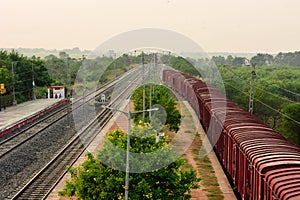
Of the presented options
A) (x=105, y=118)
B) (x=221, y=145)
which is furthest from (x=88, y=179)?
(x=105, y=118)

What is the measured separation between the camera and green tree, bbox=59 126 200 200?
1397 centimetres

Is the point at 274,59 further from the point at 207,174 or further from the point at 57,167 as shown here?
the point at 57,167

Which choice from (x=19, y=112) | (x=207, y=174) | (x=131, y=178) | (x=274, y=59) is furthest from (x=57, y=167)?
(x=274, y=59)

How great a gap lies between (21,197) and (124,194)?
818cm

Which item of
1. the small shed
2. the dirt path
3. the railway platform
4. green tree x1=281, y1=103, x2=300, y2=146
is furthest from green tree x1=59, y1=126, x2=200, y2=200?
the small shed

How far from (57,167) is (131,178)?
12815mm

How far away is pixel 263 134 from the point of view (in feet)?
58.1

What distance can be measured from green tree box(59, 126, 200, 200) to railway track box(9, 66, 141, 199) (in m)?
6.50

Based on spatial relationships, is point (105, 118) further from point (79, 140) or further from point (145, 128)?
point (145, 128)

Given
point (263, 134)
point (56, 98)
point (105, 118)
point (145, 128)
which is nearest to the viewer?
point (145, 128)

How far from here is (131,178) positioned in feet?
46.1

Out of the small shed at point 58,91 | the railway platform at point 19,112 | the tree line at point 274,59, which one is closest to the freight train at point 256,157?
the railway platform at point 19,112

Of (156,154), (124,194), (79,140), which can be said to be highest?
(156,154)

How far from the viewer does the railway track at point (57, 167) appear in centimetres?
2106
